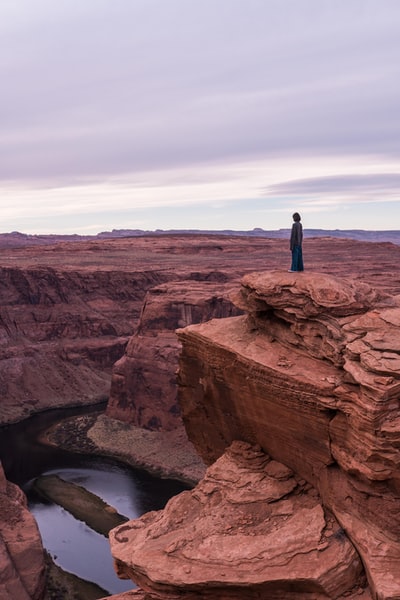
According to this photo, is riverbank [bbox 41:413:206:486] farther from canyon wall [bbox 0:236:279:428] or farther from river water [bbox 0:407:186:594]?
canyon wall [bbox 0:236:279:428]

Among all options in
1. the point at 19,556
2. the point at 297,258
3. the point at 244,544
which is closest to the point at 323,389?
the point at 244,544

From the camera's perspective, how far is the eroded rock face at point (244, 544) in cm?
1598

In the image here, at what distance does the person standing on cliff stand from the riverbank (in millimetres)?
34518

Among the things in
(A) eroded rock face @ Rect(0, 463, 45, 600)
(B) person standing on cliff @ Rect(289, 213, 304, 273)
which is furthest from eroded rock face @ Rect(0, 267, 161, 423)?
Result: (B) person standing on cliff @ Rect(289, 213, 304, 273)

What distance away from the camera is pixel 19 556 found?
106ft

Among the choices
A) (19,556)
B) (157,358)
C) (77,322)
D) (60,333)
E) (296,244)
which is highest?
(296,244)

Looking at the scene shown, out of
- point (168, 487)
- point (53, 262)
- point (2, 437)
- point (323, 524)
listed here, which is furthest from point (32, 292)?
point (323, 524)

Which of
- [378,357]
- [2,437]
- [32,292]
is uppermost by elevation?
[378,357]

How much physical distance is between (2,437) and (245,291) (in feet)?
180

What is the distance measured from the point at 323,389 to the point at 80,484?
42.0 m

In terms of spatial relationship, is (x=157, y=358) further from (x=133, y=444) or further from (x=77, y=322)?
(x=77, y=322)

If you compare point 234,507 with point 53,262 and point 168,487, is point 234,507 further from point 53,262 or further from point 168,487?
point 53,262

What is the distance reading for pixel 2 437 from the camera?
6925 centimetres

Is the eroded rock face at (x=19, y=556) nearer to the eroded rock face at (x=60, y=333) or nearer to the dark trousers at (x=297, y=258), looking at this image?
the dark trousers at (x=297, y=258)
